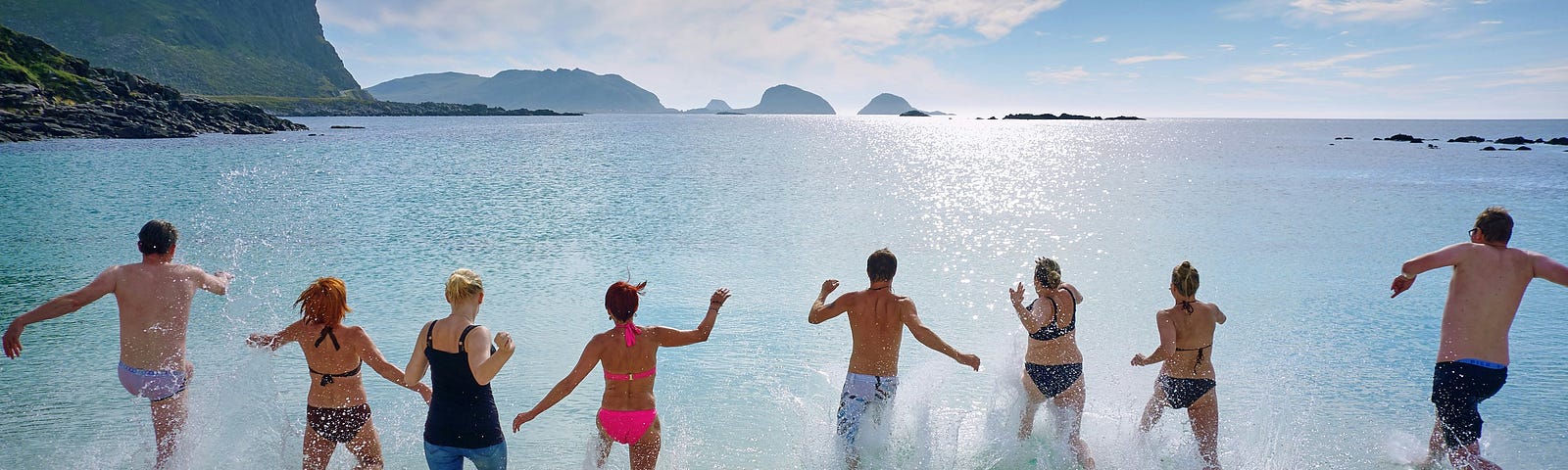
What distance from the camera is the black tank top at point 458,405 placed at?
435 cm

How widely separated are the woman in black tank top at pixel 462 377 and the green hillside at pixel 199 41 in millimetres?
169287

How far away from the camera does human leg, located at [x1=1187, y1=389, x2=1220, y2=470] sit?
19.2 ft

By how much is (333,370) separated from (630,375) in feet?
6.15

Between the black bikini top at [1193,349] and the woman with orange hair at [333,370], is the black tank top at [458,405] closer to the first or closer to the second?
the woman with orange hair at [333,370]

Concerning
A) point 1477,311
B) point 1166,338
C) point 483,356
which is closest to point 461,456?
point 483,356

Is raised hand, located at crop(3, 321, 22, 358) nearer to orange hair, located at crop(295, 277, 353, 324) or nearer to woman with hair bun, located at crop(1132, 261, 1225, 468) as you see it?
orange hair, located at crop(295, 277, 353, 324)

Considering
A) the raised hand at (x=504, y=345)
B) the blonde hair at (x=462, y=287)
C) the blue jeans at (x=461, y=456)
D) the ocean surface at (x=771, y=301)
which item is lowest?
the ocean surface at (x=771, y=301)

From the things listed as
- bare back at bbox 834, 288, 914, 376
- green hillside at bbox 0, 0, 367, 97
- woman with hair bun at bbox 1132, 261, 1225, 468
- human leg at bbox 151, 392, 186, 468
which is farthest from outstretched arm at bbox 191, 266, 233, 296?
green hillside at bbox 0, 0, 367, 97

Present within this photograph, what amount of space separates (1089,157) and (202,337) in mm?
65501

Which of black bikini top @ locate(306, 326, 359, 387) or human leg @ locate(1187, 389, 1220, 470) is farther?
human leg @ locate(1187, 389, 1220, 470)

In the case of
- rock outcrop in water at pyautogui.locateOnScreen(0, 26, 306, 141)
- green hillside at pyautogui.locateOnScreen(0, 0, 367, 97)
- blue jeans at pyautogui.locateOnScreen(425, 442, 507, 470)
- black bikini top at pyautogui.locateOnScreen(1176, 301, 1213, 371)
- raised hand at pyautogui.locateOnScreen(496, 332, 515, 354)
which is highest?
green hillside at pyautogui.locateOnScreen(0, 0, 367, 97)

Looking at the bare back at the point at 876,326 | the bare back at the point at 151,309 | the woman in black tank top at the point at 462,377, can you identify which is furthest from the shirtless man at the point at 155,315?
the bare back at the point at 876,326

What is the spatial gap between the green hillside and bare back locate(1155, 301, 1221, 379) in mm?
171391

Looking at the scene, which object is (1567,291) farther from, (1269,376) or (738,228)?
(738,228)
